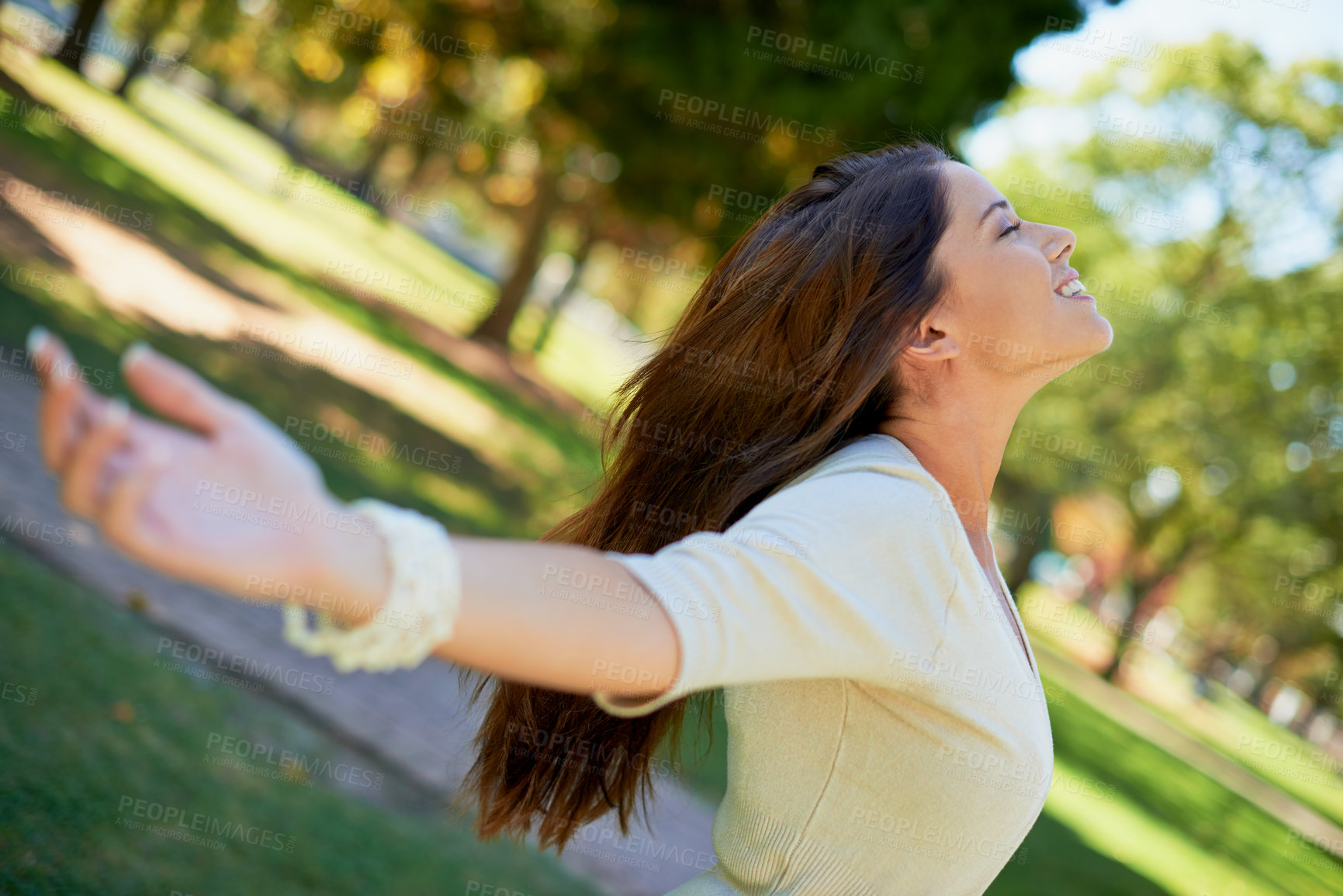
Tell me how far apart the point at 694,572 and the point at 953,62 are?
914 centimetres

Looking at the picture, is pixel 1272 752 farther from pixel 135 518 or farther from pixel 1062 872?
pixel 135 518

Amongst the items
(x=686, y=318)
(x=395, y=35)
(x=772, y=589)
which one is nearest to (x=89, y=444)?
(x=772, y=589)

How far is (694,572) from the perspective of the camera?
1.33m

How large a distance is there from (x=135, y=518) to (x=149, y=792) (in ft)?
12.0

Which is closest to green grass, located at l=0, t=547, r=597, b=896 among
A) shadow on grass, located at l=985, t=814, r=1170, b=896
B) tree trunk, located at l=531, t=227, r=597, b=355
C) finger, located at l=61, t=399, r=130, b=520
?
finger, located at l=61, t=399, r=130, b=520

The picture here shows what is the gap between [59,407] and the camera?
1.04 m

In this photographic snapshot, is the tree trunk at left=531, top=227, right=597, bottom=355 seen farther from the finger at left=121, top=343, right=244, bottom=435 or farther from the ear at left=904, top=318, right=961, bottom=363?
the finger at left=121, top=343, right=244, bottom=435

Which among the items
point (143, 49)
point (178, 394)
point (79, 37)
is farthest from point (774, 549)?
point (143, 49)

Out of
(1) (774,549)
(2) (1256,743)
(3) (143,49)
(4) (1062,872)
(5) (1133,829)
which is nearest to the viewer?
(1) (774,549)

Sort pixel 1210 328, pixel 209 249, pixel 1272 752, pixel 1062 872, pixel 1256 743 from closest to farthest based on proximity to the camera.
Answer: pixel 1062 872 → pixel 209 249 → pixel 1210 328 → pixel 1256 743 → pixel 1272 752

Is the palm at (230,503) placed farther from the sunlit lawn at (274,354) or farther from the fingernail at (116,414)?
the sunlit lawn at (274,354)

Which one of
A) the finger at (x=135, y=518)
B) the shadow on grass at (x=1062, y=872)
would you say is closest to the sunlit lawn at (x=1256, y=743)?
the shadow on grass at (x=1062, y=872)

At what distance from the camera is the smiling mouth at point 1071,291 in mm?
2236

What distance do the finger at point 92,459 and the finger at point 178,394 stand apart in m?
0.04
